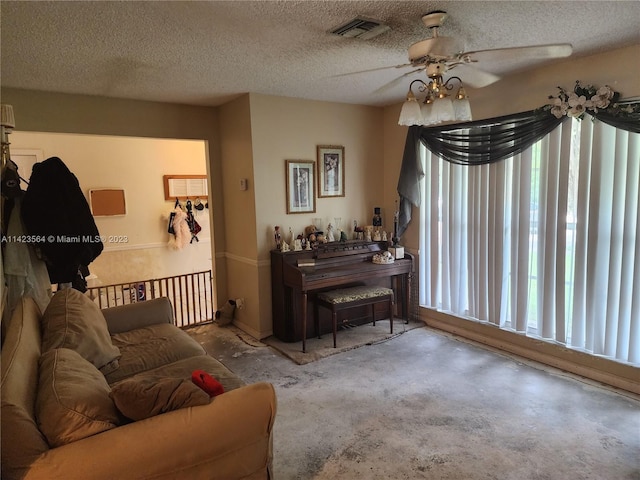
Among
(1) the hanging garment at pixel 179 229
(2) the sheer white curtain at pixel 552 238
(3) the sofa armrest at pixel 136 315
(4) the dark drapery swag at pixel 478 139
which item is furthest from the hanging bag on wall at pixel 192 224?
(2) the sheer white curtain at pixel 552 238

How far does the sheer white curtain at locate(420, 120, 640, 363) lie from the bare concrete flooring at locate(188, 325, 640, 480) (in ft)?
1.43

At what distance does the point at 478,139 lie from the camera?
366 cm

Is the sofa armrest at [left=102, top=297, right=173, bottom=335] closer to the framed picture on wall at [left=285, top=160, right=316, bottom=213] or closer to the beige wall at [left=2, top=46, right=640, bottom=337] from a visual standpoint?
the beige wall at [left=2, top=46, right=640, bottom=337]

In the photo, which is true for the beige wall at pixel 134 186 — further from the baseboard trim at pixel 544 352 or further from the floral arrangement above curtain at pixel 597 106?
the floral arrangement above curtain at pixel 597 106

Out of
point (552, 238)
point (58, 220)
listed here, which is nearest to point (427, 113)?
point (552, 238)

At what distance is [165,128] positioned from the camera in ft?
13.6

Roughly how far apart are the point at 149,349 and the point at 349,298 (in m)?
1.86

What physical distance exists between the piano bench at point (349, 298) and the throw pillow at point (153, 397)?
230 cm

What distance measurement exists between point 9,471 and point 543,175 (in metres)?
3.61

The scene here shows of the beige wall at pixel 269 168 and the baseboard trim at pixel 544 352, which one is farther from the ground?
the beige wall at pixel 269 168

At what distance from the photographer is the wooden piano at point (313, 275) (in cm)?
382

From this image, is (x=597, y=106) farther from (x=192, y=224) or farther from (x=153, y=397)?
(x=192, y=224)

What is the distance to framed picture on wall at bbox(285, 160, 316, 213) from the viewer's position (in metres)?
4.14

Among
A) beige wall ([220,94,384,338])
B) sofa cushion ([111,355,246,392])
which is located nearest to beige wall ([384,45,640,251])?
beige wall ([220,94,384,338])
